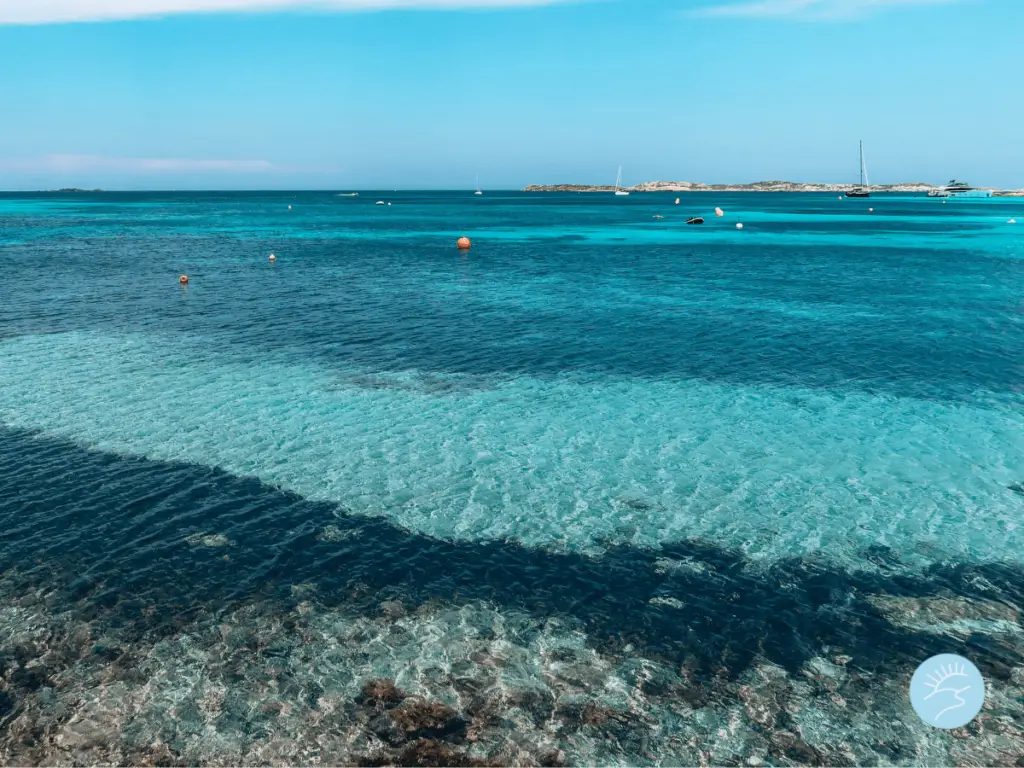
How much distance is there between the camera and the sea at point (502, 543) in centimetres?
1341

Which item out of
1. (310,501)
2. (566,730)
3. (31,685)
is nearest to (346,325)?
(310,501)

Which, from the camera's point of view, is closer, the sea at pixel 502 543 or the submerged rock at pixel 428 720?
the submerged rock at pixel 428 720

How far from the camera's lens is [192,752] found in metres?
12.6

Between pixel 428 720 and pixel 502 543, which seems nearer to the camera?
pixel 428 720

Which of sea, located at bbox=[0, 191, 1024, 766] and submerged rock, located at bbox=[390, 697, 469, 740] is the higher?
sea, located at bbox=[0, 191, 1024, 766]

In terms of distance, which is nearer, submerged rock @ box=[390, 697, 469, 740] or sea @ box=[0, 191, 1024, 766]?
submerged rock @ box=[390, 697, 469, 740]

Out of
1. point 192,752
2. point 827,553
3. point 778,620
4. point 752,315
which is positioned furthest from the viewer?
point 752,315

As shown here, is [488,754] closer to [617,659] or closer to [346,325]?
[617,659]

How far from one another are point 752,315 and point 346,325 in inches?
1227

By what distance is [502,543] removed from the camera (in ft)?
65.8

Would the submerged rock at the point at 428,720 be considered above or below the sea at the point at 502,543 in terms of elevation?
below

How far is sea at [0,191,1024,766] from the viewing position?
1341 cm

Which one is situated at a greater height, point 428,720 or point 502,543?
point 502,543

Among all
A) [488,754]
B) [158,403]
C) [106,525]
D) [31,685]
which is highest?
[158,403]
